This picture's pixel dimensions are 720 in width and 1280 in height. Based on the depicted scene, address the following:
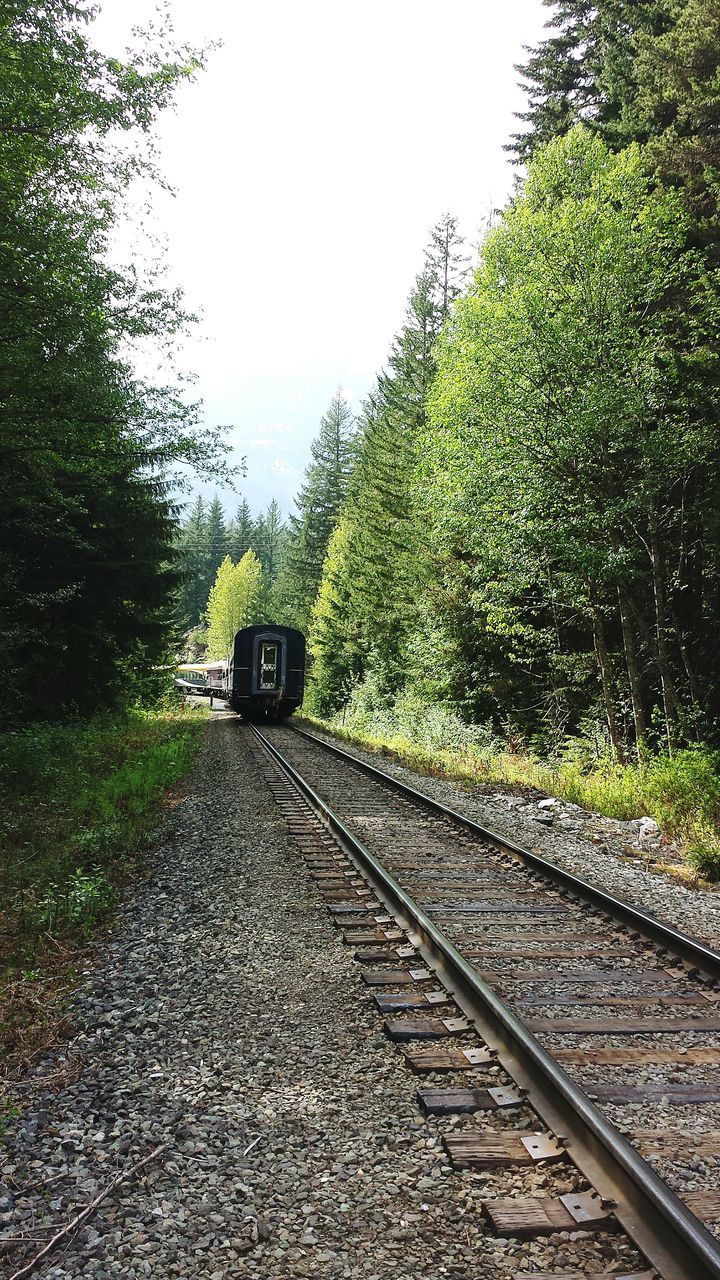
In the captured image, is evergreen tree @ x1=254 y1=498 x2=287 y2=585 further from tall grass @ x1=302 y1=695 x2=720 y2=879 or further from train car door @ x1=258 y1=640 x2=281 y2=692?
tall grass @ x1=302 y1=695 x2=720 y2=879

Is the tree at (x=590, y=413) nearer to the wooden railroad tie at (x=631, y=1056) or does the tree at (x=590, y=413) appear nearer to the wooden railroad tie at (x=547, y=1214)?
the wooden railroad tie at (x=631, y=1056)

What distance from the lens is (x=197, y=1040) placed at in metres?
3.64

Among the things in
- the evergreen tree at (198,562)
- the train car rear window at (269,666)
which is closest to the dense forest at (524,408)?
the train car rear window at (269,666)

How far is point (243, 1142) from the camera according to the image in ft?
9.37

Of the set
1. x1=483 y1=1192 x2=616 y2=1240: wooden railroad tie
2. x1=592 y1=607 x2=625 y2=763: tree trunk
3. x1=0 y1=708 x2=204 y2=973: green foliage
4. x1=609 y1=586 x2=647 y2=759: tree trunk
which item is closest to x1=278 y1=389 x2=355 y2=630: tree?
x1=0 y1=708 x2=204 y2=973: green foliage

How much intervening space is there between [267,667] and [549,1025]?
23.0 metres

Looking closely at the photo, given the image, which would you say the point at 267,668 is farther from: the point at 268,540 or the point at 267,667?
the point at 268,540

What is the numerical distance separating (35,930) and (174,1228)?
3171 mm

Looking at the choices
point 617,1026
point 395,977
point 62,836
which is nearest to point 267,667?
point 62,836

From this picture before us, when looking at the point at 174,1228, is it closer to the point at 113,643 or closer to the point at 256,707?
the point at 113,643

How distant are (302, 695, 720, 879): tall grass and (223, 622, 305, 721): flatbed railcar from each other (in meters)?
5.03

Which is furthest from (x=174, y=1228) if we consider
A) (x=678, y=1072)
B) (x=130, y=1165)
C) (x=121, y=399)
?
(x=121, y=399)

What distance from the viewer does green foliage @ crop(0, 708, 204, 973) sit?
5398 mm

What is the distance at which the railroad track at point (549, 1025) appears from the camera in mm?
2434
